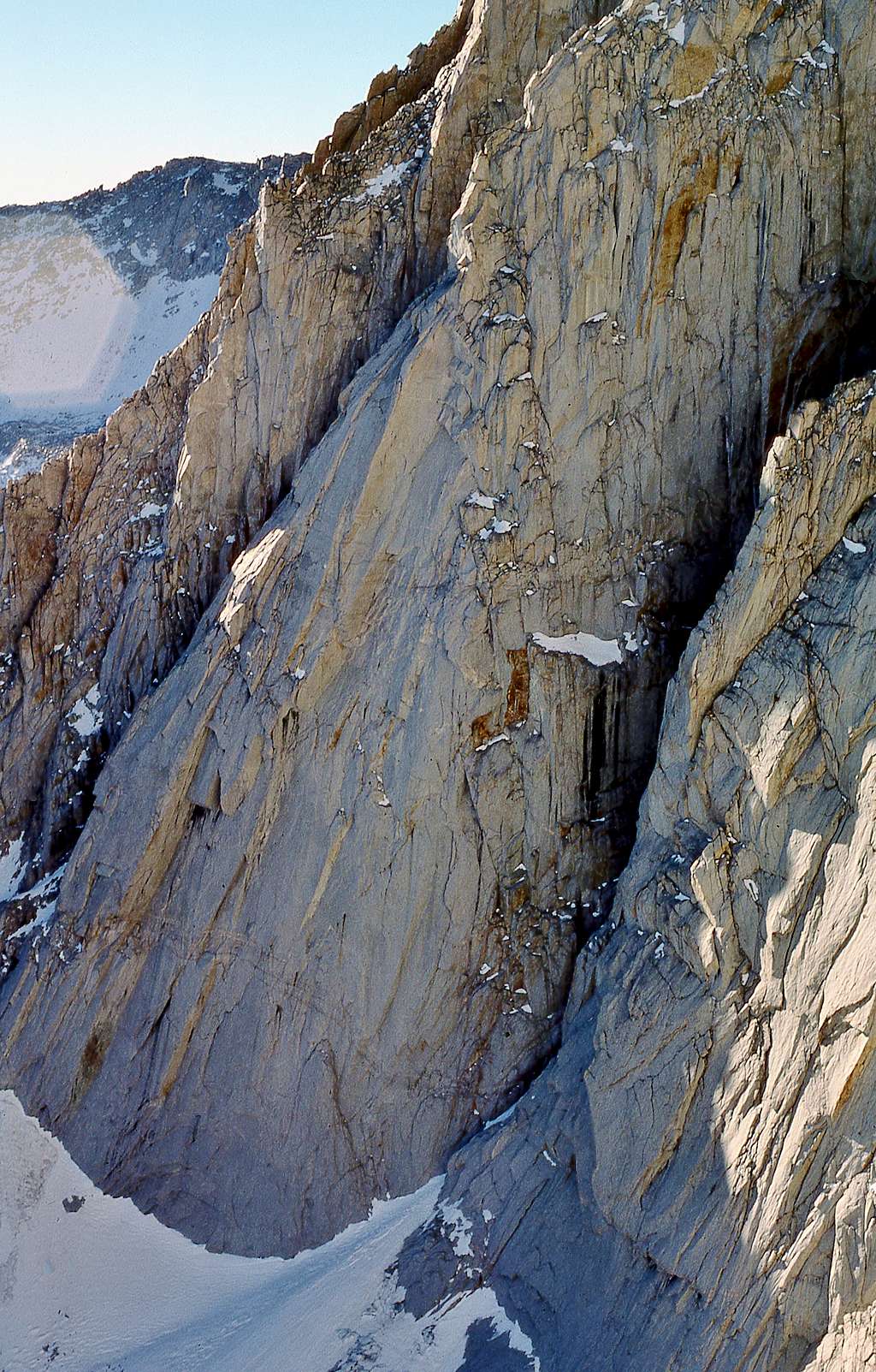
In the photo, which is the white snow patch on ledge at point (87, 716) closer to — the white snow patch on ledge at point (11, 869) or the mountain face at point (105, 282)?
the white snow patch on ledge at point (11, 869)

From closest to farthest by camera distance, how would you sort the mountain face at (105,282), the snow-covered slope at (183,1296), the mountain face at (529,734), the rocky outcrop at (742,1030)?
the rocky outcrop at (742,1030) → the mountain face at (529,734) → the snow-covered slope at (183,1296) → the mountain face at (105,282)

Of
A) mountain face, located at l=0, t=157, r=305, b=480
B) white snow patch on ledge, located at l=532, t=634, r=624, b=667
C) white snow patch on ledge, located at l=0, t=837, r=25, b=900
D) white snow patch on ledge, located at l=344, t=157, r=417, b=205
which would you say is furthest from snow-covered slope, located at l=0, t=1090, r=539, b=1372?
mountain face, located at l=0, t=157, r=305, b=480

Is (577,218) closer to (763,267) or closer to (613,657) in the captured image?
(763,267)

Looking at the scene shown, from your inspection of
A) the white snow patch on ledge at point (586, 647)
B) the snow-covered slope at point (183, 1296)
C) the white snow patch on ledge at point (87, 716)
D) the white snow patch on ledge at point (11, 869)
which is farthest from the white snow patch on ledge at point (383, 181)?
the snow-covered slope at point (183, 1296)

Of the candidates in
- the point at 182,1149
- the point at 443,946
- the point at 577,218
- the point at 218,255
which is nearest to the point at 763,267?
the point at 577,218

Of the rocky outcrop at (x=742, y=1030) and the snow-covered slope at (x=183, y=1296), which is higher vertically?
the rocky outcrop at (x=742, y=1030)

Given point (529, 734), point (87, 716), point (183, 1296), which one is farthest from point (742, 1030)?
Answer: point (87, 716)
